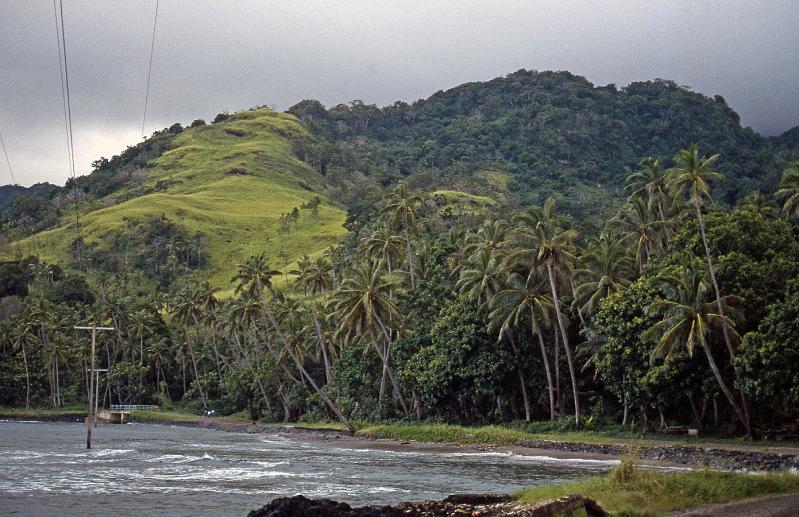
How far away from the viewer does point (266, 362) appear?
341ft

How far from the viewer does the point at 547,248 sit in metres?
64.4

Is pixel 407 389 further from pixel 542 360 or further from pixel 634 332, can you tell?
pixel 634 332

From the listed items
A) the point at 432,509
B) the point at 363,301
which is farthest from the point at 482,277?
the point at 432,509

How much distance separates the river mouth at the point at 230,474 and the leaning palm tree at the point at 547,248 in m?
13.2

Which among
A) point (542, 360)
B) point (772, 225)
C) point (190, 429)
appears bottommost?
point (190, 429)

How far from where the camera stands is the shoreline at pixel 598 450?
43.9 metres

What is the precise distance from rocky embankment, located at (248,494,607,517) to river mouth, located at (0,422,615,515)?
29.7 feet

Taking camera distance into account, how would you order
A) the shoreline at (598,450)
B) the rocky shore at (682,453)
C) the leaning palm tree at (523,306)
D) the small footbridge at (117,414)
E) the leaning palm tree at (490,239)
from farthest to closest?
the small footbridge at (117,414), the leaning palm tree at (490,239), the leaning palm tree at (523,306), the shoreline at (598,450), the rocky shore at (682,453)

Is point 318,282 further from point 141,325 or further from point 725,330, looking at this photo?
point 725,330

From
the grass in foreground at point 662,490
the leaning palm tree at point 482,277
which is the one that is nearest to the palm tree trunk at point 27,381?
the leaning palm tree at point 482,277

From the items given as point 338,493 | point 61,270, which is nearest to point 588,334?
point 338,493

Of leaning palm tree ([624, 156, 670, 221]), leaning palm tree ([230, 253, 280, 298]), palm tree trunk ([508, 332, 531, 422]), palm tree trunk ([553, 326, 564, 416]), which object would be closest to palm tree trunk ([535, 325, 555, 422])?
palm tree trunk ([553, 326, 564, 416])

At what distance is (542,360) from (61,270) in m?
120

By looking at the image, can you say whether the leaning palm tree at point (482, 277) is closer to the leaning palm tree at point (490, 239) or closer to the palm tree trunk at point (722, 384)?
the leaning palm tree at point (490, 239)
